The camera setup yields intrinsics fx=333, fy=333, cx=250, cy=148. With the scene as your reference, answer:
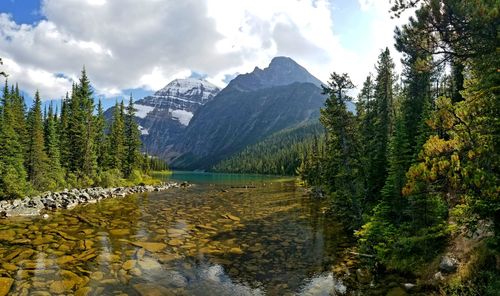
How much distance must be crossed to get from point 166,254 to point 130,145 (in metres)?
57.7

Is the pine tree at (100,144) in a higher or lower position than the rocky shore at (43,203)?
higher

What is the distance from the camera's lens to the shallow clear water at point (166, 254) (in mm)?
13625

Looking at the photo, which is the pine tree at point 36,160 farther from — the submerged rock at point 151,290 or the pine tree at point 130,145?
the submerged rock at point 151,290

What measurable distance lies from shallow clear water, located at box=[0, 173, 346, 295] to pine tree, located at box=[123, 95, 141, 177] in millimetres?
40546

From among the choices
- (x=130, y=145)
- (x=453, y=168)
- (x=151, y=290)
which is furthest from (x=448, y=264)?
(x=130, y=145)

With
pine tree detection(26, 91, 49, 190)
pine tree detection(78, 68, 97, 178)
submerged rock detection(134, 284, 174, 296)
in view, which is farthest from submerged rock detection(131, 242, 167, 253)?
pine tree detection(78, 68, 97, 178)

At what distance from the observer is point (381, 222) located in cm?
1856

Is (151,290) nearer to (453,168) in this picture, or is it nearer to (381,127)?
(453,168)

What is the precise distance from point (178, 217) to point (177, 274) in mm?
15406

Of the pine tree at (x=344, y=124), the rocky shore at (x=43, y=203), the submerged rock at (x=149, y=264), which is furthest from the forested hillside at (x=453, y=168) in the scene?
the rocky shore at (x=43, y=203)

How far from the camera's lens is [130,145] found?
71562mm

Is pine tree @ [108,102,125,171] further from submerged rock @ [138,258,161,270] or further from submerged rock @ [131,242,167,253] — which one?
submerged rock @ [138,258,161,270]

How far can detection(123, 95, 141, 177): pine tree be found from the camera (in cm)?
7006

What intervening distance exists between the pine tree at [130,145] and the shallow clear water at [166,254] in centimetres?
4055
